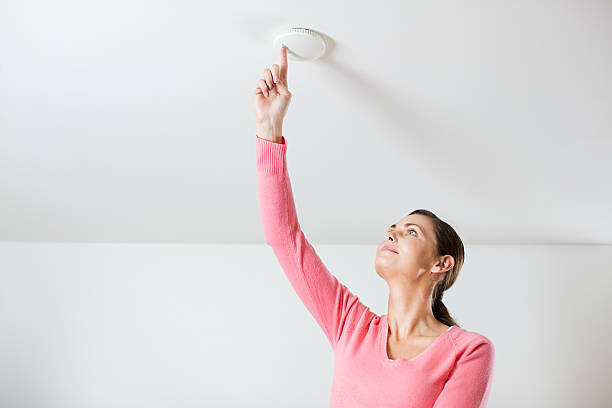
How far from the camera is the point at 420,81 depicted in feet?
7.04

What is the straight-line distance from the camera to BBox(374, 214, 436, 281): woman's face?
1.76 metres

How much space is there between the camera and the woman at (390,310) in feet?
5.15

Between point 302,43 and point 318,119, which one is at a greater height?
point 302,43

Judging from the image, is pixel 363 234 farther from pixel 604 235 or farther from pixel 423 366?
pixel 423 366

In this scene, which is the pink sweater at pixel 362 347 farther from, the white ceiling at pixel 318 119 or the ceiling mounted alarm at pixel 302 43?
the white ceiling at pixel 318 119

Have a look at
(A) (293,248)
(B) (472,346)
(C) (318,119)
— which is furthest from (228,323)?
(B) (472,346)

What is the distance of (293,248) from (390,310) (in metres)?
0.35

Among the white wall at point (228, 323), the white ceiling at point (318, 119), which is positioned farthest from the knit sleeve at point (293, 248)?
the white wall at point (228, 323)

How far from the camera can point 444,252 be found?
5.91 ft

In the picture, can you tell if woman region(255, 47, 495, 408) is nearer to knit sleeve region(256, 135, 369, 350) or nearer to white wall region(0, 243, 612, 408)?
knit sleeve region(256, 135, 369, 350)

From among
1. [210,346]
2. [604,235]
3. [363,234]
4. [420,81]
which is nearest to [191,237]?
[210,346]

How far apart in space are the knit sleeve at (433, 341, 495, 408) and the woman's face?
29 cm

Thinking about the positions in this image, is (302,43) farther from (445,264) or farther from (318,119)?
(445,264)

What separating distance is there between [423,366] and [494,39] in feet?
3.44
